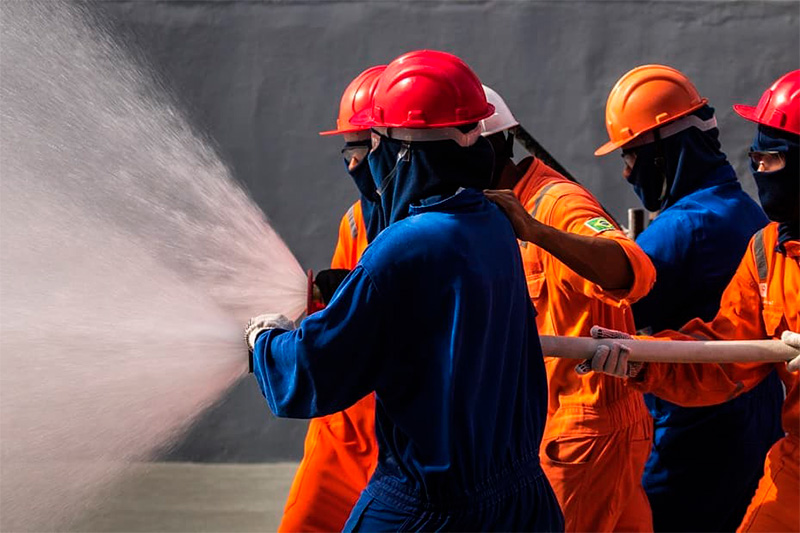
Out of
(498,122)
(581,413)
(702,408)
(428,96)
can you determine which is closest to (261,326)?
(428,96)

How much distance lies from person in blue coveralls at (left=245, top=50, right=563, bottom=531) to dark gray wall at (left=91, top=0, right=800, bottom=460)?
14.4ft

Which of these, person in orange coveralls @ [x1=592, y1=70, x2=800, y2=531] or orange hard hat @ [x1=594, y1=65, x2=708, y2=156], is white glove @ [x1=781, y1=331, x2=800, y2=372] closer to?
person in orange coveralls @ [x1=592, y1=70, x2=800, y2=531]

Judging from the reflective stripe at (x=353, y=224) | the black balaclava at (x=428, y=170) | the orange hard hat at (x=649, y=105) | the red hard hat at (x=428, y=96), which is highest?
the red hard hat at (x=428, y=96)

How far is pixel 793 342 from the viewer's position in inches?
134

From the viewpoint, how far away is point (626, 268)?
3465 millimetres

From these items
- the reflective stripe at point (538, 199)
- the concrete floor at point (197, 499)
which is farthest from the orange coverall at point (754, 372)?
the concrete floor at point (197, 499)

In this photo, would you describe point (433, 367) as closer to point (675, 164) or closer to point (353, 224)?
point (353, 224)

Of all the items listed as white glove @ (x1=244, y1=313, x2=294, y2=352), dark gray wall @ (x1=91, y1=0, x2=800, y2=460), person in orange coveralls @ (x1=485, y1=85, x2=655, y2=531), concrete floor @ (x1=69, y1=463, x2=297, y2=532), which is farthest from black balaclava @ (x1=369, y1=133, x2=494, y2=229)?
dark gray wall @ (x1=91, y1=0, x2=800, y2=460)

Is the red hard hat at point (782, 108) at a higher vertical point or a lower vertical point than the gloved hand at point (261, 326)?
higher

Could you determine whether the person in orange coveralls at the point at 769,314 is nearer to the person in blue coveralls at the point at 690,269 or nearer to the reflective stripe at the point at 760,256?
the reflective stripe at the point at 760,256

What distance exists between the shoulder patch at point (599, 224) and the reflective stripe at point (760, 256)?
462 millimetres

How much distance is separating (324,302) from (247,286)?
1.02ft

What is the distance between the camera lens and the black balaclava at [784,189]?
142 inches

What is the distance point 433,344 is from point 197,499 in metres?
4.39
